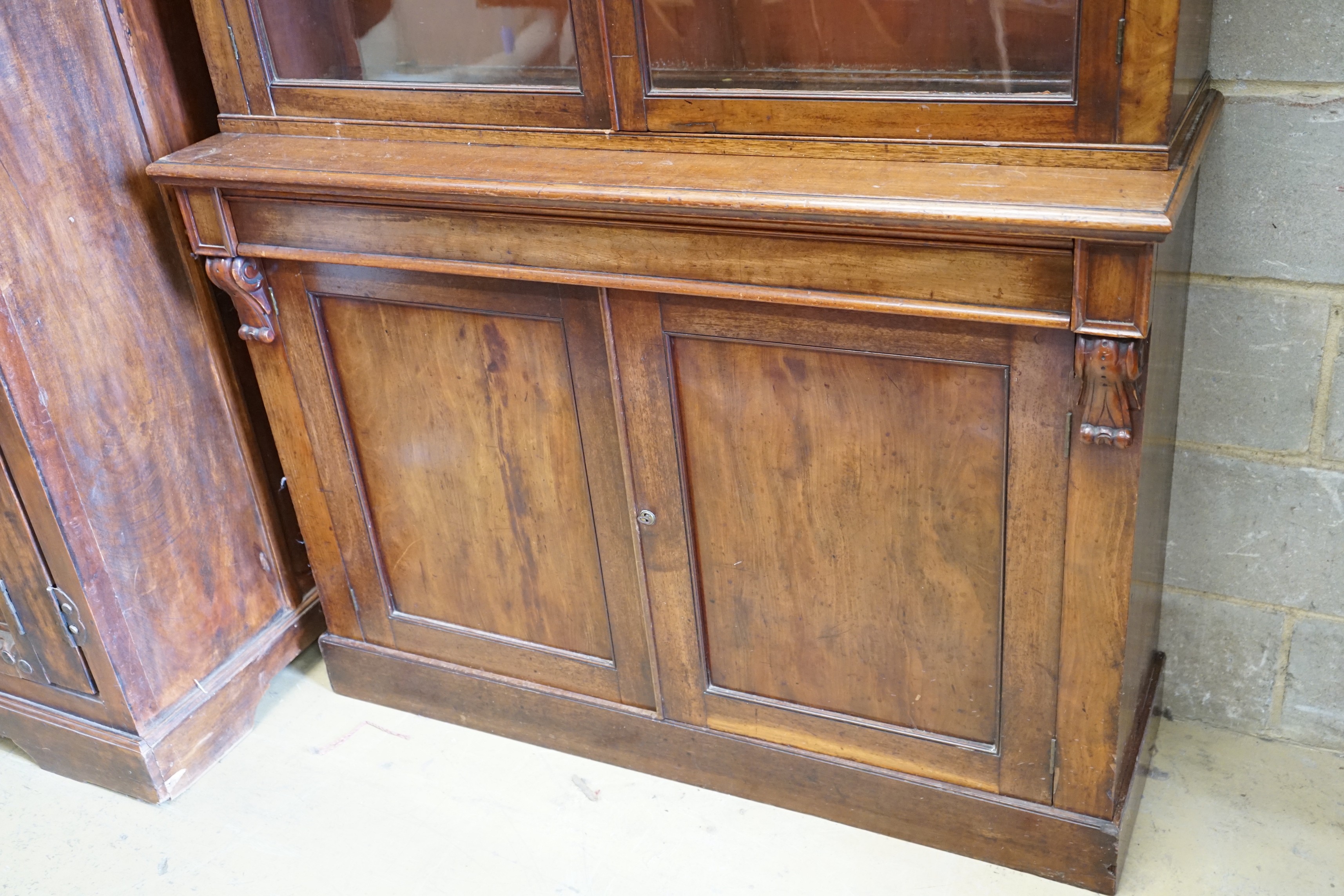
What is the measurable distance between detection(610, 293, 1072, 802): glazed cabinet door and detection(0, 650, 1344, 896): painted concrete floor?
0.19m

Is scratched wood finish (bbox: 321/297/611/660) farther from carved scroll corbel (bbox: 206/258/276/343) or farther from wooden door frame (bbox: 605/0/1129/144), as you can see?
wooden door frame (bbox: 605/0/1129/144)

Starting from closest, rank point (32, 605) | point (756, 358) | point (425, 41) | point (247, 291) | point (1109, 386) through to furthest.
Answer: point (1109, 386), point (756, 358), point (425, 41), point (247, 291), point (32, 605)

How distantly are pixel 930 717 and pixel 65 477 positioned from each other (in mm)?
1481

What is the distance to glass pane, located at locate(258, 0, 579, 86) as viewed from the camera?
1.76m

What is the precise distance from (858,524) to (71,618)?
55.2 inches

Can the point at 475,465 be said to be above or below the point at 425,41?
below

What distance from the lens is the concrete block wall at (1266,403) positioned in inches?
68.3

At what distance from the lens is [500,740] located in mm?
2359

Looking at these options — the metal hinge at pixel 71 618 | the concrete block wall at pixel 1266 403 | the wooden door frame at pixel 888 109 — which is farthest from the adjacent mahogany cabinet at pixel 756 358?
the metal hinge at pixel 71 618

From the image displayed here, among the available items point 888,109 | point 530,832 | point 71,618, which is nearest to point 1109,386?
point 888,109

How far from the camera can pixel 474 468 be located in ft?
6.92

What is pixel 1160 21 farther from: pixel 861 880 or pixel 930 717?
pixel 861 880

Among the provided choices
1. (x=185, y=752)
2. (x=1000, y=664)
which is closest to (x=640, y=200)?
(x=1000, y=664)

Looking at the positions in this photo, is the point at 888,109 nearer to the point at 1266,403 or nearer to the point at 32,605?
the point at 1266,403
